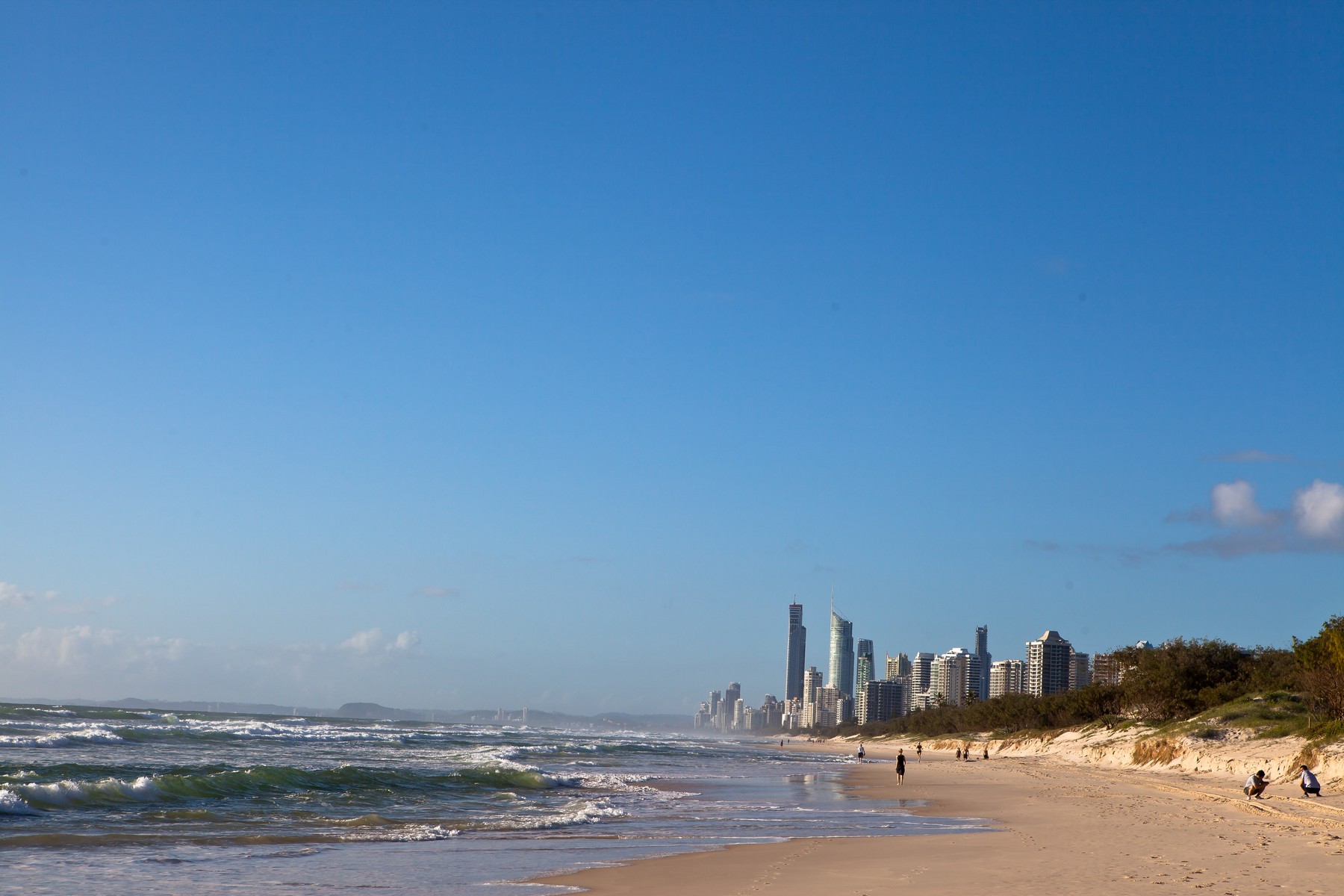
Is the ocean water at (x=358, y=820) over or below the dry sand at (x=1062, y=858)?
below

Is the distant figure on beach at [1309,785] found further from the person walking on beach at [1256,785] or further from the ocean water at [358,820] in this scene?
the ocean water at [358,820]

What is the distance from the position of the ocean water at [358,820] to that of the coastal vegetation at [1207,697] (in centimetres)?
1797

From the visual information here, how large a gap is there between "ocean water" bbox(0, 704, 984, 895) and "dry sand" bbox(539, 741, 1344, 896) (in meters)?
1.63

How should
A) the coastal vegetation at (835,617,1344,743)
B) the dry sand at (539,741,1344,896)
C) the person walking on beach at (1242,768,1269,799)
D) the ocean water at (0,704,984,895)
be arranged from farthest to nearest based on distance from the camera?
1. the coastal vegetation at (835,617,1344,743)
2. the person walking on beach at (1242,768,1269,799)
3. the ocean water at (0,704,984,895)
4. the dry sand at (539,741,1344,896)

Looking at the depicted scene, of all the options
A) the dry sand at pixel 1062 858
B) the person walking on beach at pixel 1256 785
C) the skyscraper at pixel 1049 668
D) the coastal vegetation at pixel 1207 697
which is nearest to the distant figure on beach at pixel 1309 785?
the dry sand at pixel 1062 858

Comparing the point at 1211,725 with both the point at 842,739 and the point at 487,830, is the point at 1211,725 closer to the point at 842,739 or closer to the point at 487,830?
the point at 487,830

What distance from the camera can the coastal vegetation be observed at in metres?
39.5

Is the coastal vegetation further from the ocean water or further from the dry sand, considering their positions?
the ocean water

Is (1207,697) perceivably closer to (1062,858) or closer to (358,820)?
(1062,858)

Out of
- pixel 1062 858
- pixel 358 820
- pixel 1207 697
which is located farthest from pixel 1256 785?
pixel 1207 697

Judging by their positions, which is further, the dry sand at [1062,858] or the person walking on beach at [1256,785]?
the person walking on beach at [1256,785]

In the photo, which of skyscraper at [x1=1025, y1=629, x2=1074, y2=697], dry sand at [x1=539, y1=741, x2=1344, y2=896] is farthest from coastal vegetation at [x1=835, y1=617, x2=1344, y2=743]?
skyscraper at [x1=1025, y1=629, x2=1074, y2=697]

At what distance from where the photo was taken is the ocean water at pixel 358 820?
1522 cm

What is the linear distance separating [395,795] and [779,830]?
12.5 meters
